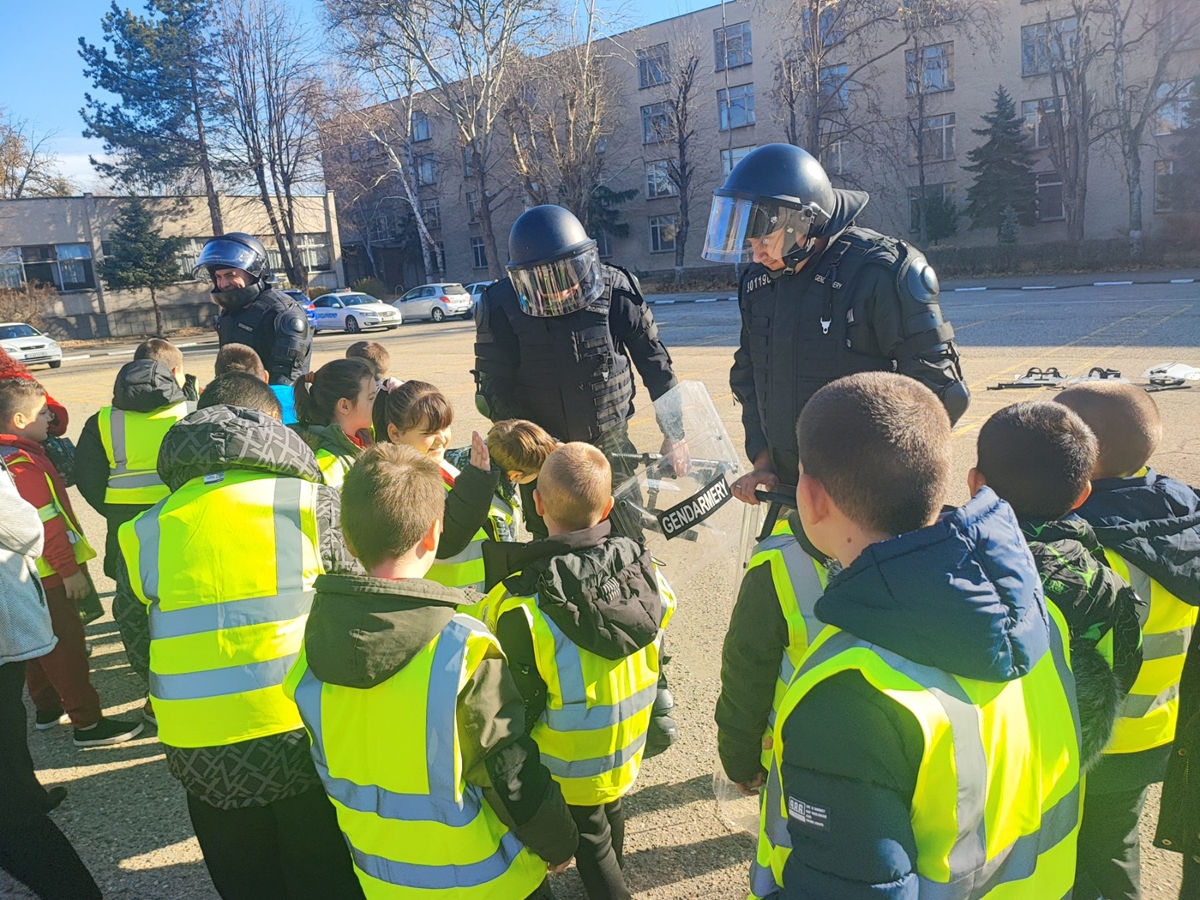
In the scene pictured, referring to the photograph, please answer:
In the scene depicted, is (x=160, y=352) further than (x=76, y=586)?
Yes

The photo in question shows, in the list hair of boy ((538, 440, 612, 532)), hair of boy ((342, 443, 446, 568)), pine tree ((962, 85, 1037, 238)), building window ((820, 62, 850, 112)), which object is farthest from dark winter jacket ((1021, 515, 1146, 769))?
building window ((820, 62, 850, 112))

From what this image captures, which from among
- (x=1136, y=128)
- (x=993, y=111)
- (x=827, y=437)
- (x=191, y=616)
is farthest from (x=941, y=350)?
(x=993, y=111)

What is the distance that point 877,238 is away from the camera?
10.2ft

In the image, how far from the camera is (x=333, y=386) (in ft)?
11.8

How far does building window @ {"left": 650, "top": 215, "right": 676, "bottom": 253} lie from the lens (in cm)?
4200

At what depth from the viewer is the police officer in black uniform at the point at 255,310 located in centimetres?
568

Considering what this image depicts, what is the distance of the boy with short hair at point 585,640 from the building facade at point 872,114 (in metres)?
34.8

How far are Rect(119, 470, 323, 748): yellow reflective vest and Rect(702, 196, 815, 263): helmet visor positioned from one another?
182 cm

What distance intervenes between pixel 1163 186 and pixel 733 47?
61.3ft

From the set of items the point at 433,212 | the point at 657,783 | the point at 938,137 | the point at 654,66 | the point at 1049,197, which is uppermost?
the point at 654,66

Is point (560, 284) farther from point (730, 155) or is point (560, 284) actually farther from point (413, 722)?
point (730, 155)

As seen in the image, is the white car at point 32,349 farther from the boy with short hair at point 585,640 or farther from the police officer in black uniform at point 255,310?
the boy with short hair at point 585,640

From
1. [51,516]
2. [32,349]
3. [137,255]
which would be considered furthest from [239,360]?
[137,255]

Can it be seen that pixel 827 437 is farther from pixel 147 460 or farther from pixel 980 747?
pixel 147 460
